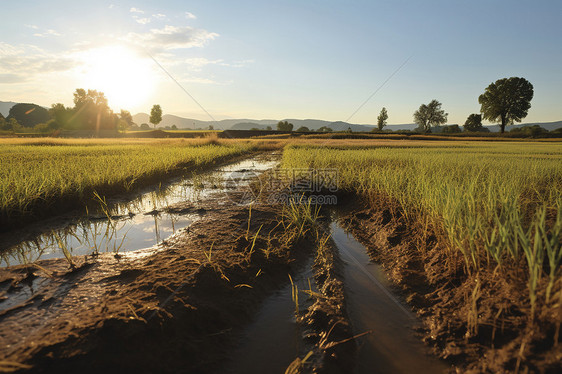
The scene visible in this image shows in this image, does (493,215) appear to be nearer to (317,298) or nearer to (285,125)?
(317,298)

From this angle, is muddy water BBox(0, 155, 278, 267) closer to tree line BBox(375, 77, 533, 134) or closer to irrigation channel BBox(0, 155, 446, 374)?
irrigation channel BBox(0, 155, 446, 374)

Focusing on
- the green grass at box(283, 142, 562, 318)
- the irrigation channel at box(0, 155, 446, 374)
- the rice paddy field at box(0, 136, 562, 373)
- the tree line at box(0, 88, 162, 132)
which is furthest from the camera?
the tree line at box(0, 88, 162, 132)

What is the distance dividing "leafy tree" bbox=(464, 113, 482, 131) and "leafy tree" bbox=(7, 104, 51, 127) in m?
120

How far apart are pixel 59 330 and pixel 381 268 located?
258 centimetres

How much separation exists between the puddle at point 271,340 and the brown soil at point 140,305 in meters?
0.08

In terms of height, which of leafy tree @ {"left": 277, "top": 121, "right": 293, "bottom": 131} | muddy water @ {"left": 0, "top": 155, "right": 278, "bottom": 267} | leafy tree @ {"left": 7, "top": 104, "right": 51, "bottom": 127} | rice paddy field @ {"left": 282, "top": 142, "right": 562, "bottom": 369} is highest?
leafy tree @ {"left": 7, "top": 104, "right": 51, "bottom": 127}

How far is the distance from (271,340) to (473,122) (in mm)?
68710

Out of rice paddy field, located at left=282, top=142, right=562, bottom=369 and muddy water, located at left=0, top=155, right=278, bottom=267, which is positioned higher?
rice paddy field, located at left=282, top=142, right=562, bottom=369

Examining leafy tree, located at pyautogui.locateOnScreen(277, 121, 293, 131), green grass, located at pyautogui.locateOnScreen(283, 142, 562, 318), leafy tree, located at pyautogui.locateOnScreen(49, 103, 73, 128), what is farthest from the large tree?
leafy tree, located at pyautogui.locateOnScreen(49, 103, 73, 128)

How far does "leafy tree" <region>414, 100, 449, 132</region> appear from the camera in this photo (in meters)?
66.7

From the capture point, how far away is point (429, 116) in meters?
68.5

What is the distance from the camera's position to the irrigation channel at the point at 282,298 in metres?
1.53

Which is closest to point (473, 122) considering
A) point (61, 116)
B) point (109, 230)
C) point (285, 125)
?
point (285, 125)

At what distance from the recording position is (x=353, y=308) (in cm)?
202
